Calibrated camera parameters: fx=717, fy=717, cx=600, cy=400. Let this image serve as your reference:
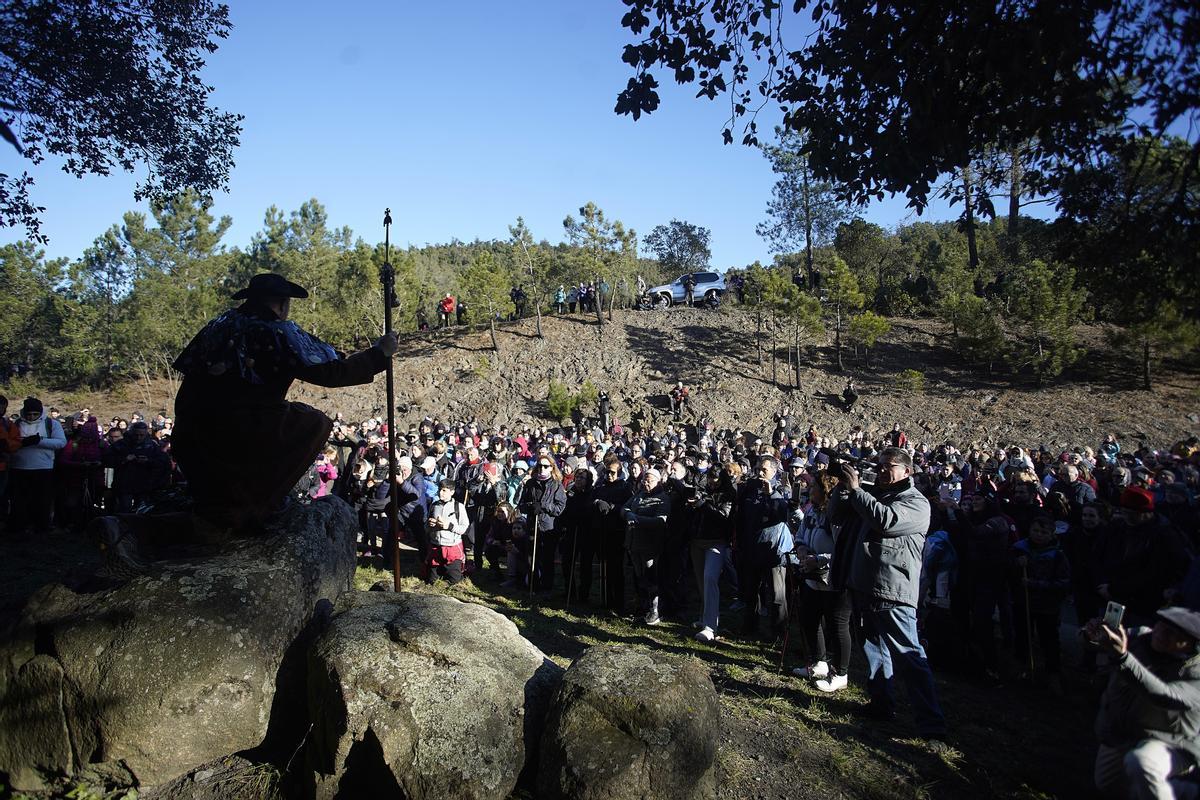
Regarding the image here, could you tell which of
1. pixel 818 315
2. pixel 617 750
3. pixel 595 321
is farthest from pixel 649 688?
pixel 595 321

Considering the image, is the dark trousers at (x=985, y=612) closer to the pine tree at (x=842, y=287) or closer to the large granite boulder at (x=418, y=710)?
the large granite boulder at (x=418, y=710)

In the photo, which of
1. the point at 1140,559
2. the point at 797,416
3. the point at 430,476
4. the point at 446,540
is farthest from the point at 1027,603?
the point at 797,416

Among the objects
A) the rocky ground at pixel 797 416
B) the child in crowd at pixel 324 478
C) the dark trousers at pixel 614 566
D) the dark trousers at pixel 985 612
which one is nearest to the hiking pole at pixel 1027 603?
the dark trousers at pixel 985 612

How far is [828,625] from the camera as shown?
21.5ft

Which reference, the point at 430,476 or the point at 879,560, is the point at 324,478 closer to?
the point at 430,476

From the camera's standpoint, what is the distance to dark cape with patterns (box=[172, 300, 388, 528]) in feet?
14.3

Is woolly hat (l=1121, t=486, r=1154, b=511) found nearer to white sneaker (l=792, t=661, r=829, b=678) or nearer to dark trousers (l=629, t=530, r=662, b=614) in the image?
white sneaker (l=792, t=661, r=829, b=678)

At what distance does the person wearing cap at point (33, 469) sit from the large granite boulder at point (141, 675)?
6.77 metres

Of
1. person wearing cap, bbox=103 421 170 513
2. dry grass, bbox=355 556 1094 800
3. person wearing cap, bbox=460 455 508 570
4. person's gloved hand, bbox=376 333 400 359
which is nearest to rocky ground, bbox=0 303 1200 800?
dry grass, bbox=355 556 1094 800

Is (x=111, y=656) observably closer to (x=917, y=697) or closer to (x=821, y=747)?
(x=821, y=747)

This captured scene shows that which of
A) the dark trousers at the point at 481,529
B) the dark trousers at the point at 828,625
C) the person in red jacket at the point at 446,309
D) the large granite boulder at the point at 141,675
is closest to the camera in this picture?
the large granite boulder at the point at 141,675

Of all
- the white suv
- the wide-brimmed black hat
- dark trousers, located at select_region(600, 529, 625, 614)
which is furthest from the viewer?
the white suv

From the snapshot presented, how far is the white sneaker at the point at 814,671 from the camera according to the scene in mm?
6020

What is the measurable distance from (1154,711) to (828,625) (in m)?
3.08
